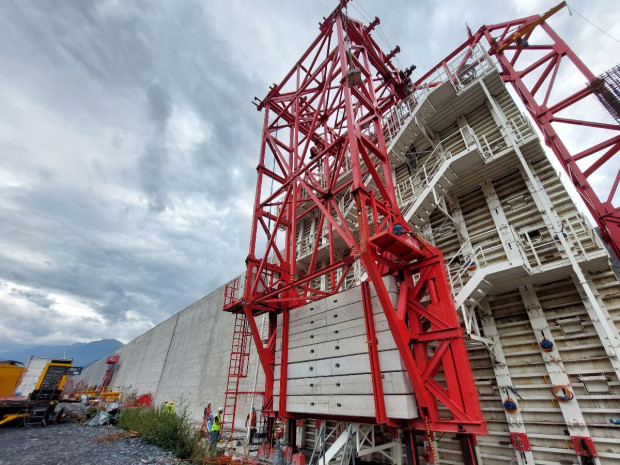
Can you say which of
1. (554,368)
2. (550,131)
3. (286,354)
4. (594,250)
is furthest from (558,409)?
(550,131)

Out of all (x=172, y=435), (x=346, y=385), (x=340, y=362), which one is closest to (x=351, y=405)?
(x=346, y=385)

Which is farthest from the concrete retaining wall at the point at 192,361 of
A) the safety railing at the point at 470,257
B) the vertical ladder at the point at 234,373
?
the safety railing at the point at 470,257

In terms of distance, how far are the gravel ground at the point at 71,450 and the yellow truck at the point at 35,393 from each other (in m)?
1.32

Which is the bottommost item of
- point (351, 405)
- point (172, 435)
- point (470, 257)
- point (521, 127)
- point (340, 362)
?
point (172, 435)

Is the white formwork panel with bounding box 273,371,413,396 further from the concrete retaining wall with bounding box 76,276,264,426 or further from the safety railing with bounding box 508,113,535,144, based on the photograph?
the safety railing with bounding box 508,113,535,144

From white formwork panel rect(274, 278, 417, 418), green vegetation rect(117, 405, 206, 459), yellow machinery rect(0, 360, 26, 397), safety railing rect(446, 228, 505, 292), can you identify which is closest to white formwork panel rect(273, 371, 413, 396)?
white formwork panel rect(274, 278, 417, 418)

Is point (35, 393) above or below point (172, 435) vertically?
above

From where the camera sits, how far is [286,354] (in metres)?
9.12

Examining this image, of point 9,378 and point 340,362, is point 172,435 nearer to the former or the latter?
point 340,362

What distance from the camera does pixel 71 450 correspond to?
34.2 ft

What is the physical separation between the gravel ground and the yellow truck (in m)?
1.32

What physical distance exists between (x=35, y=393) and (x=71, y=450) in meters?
8.86

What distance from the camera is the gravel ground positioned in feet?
29.7

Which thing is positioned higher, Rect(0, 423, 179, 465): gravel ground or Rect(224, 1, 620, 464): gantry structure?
Rect(224, 1, 620, 464): gantry structure
